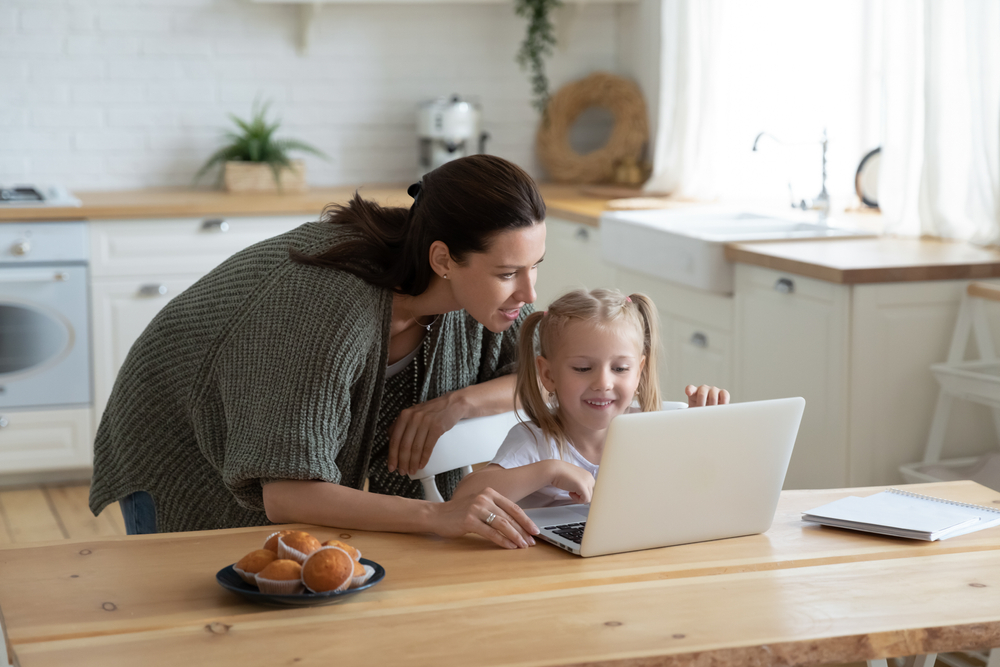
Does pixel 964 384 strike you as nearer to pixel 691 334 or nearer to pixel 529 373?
pixel 691 334

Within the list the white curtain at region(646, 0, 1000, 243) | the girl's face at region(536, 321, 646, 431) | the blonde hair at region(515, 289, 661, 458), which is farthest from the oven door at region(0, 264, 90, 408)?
the girl's face at region(536, 321, 646, 431)

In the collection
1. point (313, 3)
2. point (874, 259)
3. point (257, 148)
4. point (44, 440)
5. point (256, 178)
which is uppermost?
point (313, 3)

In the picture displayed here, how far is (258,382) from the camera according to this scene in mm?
1420

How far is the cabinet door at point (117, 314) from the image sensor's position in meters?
3.79

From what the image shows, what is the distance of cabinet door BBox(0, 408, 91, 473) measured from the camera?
3766 millimetres

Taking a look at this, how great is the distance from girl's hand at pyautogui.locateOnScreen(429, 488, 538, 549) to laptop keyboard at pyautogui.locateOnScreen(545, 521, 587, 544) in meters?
0.03

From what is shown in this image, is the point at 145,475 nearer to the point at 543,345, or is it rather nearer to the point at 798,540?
the point at 543,345

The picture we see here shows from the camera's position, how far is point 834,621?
1.09 metres

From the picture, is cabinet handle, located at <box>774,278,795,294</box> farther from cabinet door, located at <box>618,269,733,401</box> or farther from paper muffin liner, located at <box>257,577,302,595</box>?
paper muffin liner, located at <box>257,577,302,595</box>

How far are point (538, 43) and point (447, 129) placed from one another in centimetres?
63

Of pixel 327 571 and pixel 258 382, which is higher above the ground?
pixel 258 382

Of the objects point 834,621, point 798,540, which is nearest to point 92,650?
point 834,621

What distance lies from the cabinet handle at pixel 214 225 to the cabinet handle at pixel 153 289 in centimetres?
24

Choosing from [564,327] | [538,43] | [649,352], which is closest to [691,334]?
[649,352]
